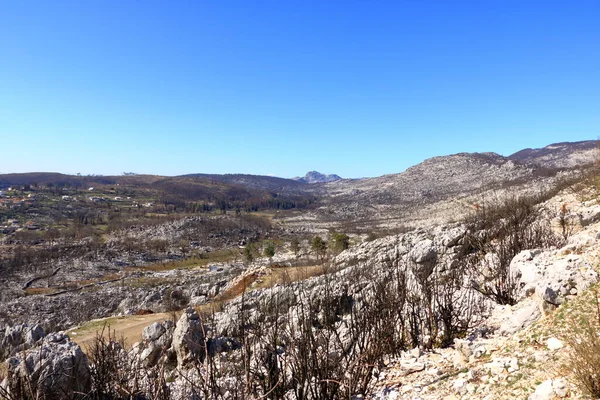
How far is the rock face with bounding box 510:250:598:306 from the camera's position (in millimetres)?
6191

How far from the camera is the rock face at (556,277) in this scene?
6191 millimetres

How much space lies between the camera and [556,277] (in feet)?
21.3

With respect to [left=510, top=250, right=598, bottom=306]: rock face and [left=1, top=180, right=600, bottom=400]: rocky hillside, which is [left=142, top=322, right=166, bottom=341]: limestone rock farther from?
[left=510, top=250, right=598, bottom=306]: rock face

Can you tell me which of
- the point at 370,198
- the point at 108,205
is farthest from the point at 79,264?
the point at 370,198

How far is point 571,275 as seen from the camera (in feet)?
21.0

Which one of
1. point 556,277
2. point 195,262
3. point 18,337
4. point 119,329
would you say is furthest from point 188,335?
point 195,262

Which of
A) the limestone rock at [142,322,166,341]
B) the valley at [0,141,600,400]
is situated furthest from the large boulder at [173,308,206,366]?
the limestone rock at [142,322,166,341]

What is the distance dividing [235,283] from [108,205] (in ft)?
430

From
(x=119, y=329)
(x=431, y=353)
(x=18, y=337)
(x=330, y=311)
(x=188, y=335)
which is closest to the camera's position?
(x=431, y=353)

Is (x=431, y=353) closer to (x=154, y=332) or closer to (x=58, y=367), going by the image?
(x=58, y=367)

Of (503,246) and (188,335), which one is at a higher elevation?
(503,246)

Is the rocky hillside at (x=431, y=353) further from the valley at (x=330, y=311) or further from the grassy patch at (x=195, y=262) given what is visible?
the grassy patch at (x=195, y=262)

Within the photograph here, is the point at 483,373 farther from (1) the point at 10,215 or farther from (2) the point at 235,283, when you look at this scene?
(1) the point at 10,215

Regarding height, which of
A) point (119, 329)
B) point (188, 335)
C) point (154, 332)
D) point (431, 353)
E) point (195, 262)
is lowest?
point (195, 262)
